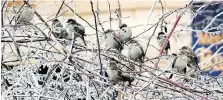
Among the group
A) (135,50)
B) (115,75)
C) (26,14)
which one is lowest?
(115,75)

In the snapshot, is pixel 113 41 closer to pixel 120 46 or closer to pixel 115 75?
pixel 120 46

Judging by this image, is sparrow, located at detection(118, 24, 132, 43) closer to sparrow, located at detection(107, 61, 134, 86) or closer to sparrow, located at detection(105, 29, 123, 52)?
sparrow, located at detection(105, 29, 123, 52)

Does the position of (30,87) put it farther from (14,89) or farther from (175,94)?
(175,94)

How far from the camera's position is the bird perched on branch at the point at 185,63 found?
2.09 metres

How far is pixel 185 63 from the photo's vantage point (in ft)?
7.10

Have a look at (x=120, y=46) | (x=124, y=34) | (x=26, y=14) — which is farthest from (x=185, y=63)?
(x=26, y=14)

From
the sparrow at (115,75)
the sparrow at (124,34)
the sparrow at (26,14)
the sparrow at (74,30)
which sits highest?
the sparrow at (124,34)

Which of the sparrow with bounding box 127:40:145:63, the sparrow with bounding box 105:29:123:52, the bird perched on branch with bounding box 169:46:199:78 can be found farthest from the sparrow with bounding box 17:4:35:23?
the bird perched on branch with bounding box 169:46:199:78

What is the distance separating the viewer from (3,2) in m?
1.63

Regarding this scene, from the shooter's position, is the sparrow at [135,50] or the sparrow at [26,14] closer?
the sparrow at [26,14]

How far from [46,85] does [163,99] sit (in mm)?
389

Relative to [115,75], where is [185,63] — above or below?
above

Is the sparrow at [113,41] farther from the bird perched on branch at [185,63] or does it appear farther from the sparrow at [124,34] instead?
the bird perched on branch at [185,63]

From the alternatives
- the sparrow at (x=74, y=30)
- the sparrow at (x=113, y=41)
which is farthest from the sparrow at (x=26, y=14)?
the sparrow at (x=113, y=41)
